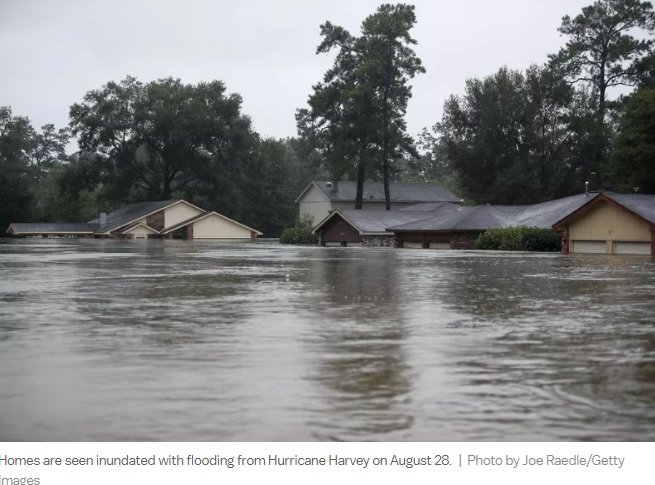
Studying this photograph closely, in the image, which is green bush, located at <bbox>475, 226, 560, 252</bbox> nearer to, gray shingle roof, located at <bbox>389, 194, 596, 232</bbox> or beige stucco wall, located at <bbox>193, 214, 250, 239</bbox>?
gray shingle roof, located at <bbox>389, 194, 596, 232</bbox>

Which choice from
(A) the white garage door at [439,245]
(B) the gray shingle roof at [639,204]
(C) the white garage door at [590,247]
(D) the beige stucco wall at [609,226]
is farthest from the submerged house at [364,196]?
(B) the gray shingle roof at [639,204]

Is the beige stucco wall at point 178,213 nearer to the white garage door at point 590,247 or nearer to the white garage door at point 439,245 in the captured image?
the white garage door at point 439,245

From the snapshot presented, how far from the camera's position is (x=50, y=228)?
12031 centimetres

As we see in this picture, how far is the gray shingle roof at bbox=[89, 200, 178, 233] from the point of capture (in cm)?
11394

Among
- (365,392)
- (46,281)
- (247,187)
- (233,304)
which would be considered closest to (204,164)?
(247,187)

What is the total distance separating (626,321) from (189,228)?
99987 mm

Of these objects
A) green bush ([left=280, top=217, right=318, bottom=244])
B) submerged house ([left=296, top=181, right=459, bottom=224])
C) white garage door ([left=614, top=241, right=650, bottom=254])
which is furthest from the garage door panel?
submerged house ([left=296, top=181, right=459, bottom=224])

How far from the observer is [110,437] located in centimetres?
681

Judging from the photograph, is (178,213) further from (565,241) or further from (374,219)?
(565,241)

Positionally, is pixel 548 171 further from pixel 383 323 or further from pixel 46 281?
pixel 383 323

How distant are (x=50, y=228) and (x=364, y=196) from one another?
41.4 meters

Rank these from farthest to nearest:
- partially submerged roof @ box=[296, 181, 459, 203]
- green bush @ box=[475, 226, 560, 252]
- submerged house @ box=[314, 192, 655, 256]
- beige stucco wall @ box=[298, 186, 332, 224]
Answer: beige stucco wall @ box=[298, 186, 332, 224] → partially submerged roof @ box=[296, 181, 459, 203] → green bush @ box=[475, 226, 560, 252] → submerged house @ box=[314, 192, 655, 256]

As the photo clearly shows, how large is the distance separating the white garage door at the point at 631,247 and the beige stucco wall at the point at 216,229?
6184 cm

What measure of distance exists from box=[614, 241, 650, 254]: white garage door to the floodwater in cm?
3876
